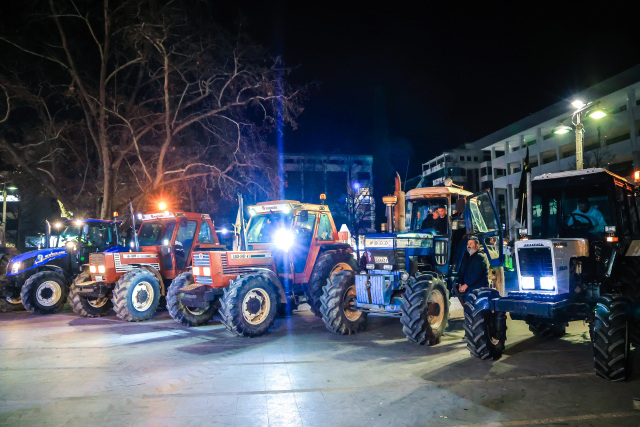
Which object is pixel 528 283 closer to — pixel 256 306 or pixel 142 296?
pixel 256 306

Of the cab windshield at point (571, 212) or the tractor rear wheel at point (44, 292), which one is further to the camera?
the tractor rear wheel at point (44, 292)

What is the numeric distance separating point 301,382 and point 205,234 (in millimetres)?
7334

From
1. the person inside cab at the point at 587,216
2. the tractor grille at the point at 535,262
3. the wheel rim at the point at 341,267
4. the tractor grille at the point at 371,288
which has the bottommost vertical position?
the tractor grille at the point at 371,288

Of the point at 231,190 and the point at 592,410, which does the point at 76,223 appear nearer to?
the point at 231,190

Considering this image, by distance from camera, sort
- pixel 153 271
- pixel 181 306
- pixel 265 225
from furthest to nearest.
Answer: pixel 153 271 → pixel 265 225 → pixel 181 306

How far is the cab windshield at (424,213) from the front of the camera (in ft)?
31.0

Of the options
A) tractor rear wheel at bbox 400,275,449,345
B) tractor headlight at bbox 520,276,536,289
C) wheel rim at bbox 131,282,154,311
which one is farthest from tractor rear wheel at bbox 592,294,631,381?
wheel rim at bbox 131,282,154,311

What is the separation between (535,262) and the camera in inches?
279

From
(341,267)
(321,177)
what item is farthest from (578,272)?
(321,177)

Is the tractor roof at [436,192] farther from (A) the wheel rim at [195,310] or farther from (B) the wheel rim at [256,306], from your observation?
(A) the wheel rim at [195,310]

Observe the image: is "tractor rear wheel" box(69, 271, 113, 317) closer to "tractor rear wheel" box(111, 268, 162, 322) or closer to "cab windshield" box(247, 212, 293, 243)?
"tractor rear wheel" box(111, 268, 162, 322)

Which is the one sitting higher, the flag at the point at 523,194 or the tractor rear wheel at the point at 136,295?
the flag at the point at 523,194

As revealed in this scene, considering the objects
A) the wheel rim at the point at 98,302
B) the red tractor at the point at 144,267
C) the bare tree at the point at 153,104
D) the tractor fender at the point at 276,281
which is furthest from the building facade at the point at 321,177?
the tractor fender at the point at 276,281

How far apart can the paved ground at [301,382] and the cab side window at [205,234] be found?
360 cm
